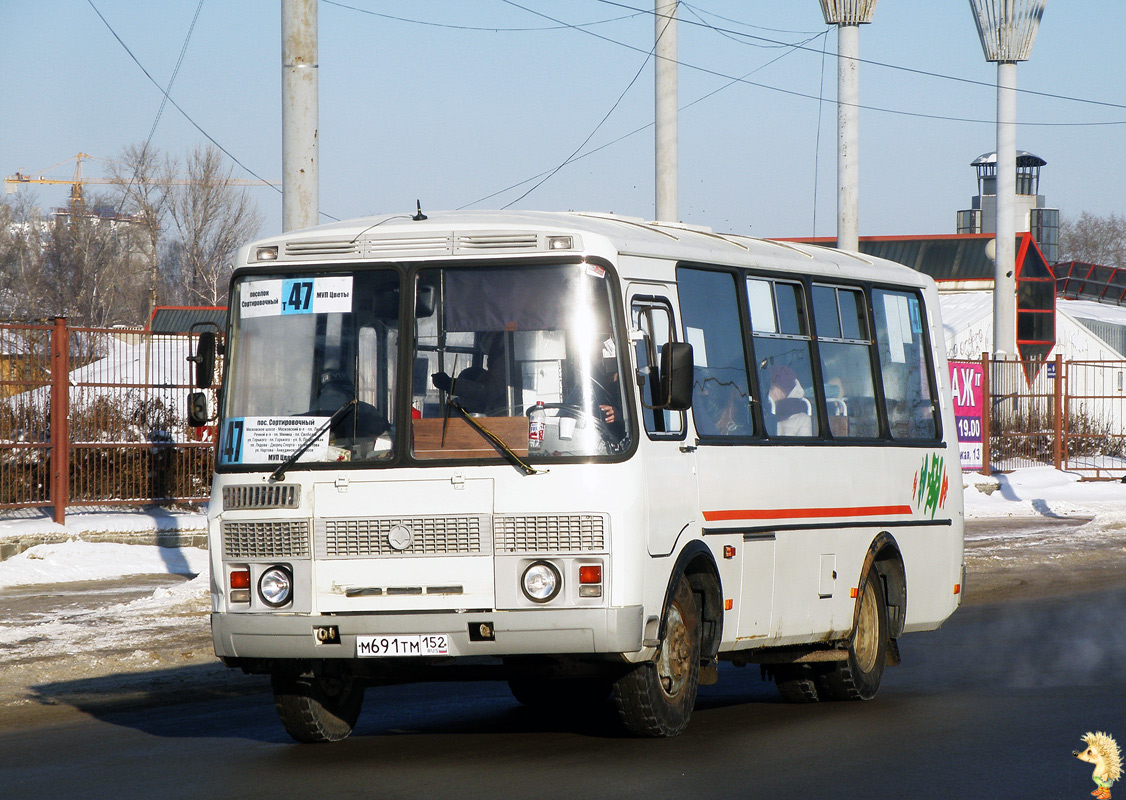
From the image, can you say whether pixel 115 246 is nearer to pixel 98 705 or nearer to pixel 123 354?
pixel 123 354

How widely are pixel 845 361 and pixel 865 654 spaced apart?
1890 mm

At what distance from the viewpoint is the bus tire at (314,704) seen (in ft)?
26.7

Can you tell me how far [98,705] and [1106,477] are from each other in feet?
91.7

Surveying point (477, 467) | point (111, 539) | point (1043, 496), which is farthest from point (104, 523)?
point (1043, 496)

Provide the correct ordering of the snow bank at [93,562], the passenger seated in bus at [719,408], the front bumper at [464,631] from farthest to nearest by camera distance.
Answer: the snow bank at [93,562] → the passenger seated in bus at [719,408] → the front bumper at [464,631]

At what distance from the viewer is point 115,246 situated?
88125 millimetres

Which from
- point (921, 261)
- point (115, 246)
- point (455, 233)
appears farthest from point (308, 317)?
point (115, 246)

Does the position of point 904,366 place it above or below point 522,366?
above

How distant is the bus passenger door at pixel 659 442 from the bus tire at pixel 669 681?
1.17 feet

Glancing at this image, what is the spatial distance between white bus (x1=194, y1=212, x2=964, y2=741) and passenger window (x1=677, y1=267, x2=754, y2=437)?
23 mm

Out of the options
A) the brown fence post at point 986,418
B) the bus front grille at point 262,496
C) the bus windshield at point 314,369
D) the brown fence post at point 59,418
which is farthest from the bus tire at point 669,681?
the brown fence post at point 986,418

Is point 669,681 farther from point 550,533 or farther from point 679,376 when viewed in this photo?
point 679,376

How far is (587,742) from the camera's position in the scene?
8195 millimetres

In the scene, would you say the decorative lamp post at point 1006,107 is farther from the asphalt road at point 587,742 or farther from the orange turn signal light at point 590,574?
the orange turn signal light at point 590,574
